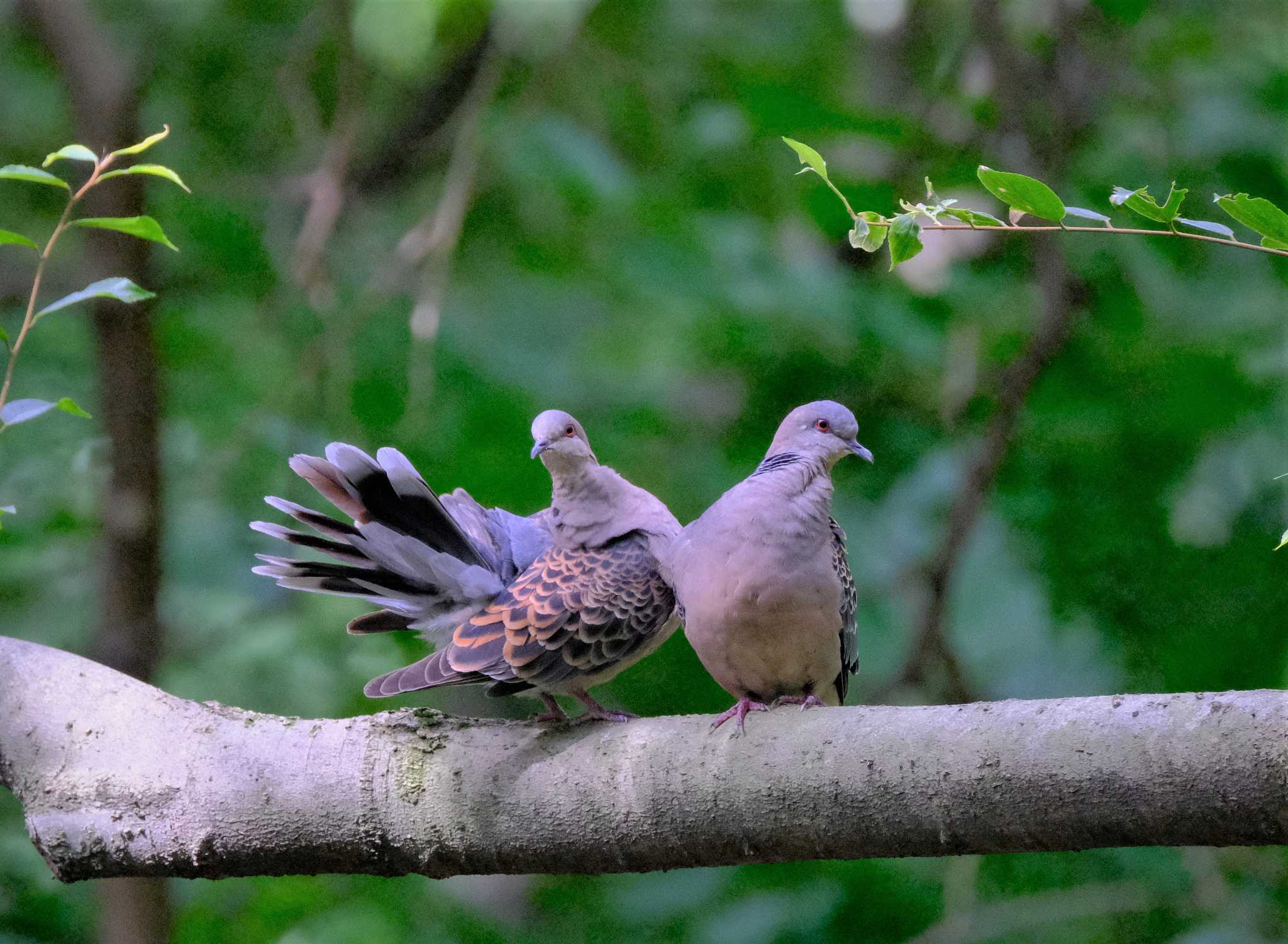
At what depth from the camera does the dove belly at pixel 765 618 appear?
188cm

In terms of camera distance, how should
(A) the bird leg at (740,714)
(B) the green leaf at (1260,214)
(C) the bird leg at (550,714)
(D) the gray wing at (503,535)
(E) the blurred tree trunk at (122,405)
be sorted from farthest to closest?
(E) the blurred tree trunk at (122,405)
(D) the gray wing at (503,535)
(C) the bird leg at (550,714)
(A) the bird leg at (740,714)
(B) the green leaf at (1260,214)

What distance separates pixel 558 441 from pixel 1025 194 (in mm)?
982

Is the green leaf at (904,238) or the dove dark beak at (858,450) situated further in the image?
the dove dark beak at (858,450)

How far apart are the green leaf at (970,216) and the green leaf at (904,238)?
47 millimetres

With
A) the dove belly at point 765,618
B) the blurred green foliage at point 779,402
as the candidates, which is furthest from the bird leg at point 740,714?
the blurred green foliage at point 779,402

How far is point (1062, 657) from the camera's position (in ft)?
12.9

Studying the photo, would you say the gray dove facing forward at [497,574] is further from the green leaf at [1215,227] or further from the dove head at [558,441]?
the green leaf at [1215,227]

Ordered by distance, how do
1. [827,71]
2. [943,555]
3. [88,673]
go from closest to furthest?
[88,673], [943,555], [827,71]

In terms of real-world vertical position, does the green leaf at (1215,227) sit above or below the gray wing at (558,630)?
above

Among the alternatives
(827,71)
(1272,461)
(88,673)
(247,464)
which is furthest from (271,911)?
(827,71)

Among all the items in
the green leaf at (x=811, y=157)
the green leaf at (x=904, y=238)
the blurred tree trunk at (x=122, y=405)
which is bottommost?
the blurred tree trunk at (x=122, y=405)

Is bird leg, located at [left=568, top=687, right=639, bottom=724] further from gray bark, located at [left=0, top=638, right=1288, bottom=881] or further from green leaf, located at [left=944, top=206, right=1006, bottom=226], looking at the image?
green leaf, located at [left=944, top=206, right=1006, bottom=226]

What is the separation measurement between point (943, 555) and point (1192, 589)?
2.85ft

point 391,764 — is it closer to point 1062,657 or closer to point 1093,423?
point 1062,657
